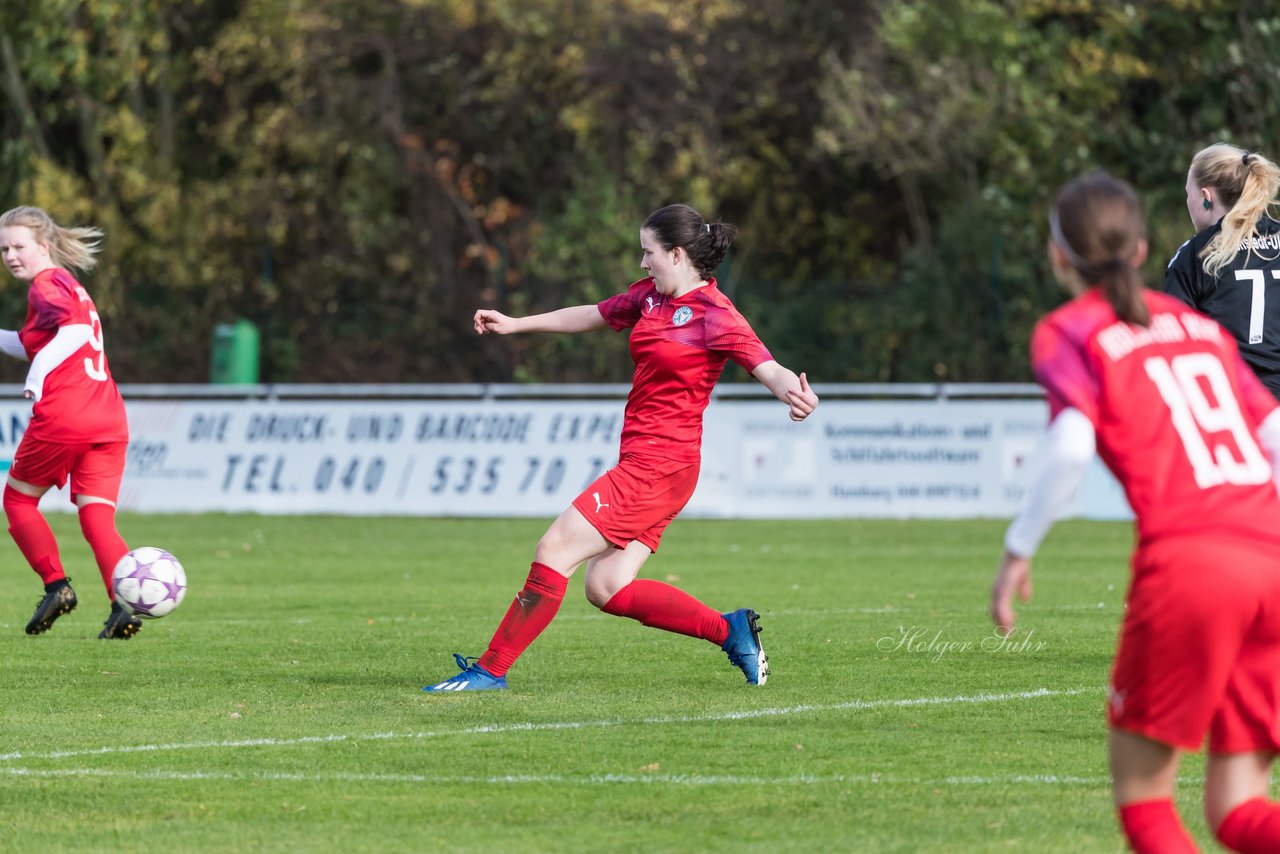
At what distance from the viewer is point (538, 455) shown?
20156mm

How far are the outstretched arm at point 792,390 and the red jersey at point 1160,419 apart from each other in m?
2.96

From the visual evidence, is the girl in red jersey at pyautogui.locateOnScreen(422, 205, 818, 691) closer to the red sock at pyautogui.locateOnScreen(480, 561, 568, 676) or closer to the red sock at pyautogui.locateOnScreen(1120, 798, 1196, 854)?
the red sock at pyautogui.locateOnScreen(480, 561, 568, 676)

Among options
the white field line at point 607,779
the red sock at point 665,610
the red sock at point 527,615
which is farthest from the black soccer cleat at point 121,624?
the white field line at point 607,779

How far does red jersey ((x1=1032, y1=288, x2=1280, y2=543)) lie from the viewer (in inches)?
156

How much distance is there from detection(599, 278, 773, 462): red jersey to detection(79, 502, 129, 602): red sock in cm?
280

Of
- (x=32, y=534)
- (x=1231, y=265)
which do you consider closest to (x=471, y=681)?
(x=32, y=534)

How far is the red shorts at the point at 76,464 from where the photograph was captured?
31.0ft

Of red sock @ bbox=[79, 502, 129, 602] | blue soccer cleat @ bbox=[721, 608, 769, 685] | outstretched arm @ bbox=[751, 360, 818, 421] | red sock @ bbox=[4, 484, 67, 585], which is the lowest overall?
red sock @ bbox=[4, 484, 67, 585]

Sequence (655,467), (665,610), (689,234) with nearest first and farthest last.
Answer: (689,234) → (655,467) → (665,610)

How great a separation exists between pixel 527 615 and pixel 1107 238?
4.10 metres

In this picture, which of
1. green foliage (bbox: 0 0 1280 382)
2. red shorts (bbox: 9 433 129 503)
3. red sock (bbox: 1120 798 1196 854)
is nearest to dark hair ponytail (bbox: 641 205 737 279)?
red shorts (bbox: 9 433 129 503)

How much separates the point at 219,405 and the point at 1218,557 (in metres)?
17.8

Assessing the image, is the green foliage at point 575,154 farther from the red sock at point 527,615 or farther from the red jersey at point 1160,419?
the red jersey at point 1160,419

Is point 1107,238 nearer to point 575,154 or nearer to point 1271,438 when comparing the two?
point 1271,438
